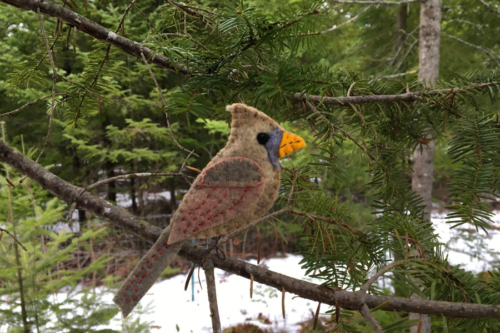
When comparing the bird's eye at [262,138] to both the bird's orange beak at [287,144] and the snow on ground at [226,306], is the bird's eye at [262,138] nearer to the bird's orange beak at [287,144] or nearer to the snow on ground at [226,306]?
the bird's orange beak at [287,144]

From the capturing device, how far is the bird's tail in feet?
1.79

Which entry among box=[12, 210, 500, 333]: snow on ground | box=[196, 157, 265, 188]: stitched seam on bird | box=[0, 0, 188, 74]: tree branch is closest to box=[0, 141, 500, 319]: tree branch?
box=[196, 157, 265, 188]: stitched seam on bird

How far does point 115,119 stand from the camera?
144 inches

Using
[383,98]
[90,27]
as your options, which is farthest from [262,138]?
[90,27]

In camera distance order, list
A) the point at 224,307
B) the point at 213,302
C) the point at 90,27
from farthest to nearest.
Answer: the point at 224,307, the point at 90,27, the point at 213,302

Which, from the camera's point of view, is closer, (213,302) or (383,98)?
(213,302)

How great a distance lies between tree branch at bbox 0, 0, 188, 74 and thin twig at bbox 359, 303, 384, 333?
0.54m

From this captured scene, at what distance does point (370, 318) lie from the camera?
1.71 ft

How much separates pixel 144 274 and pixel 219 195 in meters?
0.19

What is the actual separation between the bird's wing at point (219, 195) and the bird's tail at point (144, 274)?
1.3 inches

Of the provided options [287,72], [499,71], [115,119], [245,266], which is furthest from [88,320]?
[115,119]

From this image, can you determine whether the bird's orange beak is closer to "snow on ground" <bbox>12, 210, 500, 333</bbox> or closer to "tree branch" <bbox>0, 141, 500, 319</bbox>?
"tree branch" <bbox>0, 141, 500, 319</bbox>

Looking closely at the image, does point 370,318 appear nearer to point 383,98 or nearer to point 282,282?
point 282,282

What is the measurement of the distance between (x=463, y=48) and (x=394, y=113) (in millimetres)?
2895
